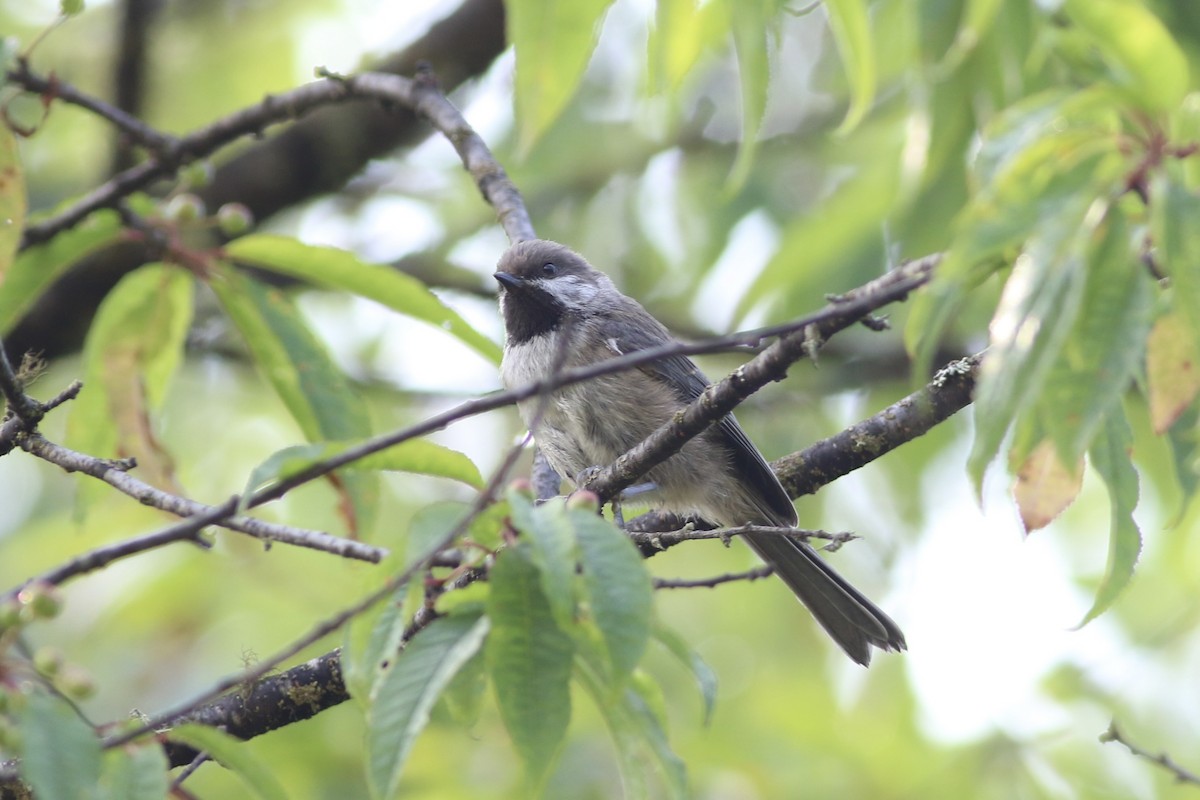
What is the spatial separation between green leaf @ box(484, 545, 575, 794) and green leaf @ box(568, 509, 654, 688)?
0.13 m

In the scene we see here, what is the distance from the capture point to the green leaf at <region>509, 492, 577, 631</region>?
171cm

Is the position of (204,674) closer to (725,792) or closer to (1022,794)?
(725,792)

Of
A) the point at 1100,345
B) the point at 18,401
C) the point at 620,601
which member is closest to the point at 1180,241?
the point at 1100,345

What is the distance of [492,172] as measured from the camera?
4.11m

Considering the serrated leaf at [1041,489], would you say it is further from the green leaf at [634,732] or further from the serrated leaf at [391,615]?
the serrated leaf at [391,615]

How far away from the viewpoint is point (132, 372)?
350 centimetres

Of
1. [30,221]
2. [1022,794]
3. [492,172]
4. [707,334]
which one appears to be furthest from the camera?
[707,334]

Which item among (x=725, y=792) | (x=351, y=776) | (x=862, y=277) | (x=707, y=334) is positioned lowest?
(x=725, y=792)

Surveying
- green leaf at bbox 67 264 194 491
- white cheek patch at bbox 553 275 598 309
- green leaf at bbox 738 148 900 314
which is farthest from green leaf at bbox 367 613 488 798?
white cheek patch at bbox 553 275 598 309

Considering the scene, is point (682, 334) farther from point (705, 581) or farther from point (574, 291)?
point (705, 581)

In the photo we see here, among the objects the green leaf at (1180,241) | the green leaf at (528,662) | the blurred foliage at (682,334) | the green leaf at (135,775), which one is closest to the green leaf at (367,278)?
the blurred foliage at (682,334)

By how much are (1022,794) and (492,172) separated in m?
3.54

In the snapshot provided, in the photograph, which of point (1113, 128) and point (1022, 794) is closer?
point (1113, 128)

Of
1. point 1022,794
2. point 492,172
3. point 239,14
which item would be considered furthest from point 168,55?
point 1022,794
